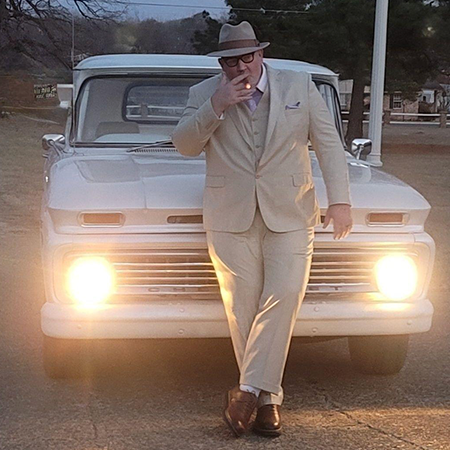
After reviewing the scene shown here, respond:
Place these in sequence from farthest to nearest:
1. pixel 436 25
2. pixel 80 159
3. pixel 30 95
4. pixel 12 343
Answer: pixel 30 95 → pixel 436 25 → pixel 12 343 → pixel 80 159

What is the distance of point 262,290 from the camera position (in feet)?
13.7

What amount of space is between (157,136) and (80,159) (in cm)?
80

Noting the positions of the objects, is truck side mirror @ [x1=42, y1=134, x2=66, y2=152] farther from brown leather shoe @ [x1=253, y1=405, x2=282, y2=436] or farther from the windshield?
brown leather shoe @ [x1=253, y1=405, x2=282, y2=436]

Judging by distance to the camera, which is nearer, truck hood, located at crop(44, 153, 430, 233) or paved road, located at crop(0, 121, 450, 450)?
paved road, located at crop(0, 121, 450, 450)

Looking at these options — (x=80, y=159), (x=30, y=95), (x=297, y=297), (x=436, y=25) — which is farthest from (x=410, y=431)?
(x=30, y=95)

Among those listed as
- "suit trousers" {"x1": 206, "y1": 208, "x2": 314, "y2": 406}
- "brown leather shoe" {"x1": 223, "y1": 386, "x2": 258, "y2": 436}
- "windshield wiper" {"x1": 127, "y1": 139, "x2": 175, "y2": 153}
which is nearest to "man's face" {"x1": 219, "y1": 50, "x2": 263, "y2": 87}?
"suit trousers" {"x1": 206, "y1": 208, "x2": 314, "y2": 406}

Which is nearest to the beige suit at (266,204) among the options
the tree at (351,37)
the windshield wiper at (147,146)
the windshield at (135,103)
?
the windshield wiper at (147,146)

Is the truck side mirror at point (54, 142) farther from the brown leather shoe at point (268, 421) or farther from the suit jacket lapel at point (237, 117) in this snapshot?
the brown leather shoe at point (268, 421)

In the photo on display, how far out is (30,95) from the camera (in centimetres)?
4162

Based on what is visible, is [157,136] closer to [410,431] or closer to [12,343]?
[12,343]

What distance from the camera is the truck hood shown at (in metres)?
4.26

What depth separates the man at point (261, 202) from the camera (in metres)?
4.05

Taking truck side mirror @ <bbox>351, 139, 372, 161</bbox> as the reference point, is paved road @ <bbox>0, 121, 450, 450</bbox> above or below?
below

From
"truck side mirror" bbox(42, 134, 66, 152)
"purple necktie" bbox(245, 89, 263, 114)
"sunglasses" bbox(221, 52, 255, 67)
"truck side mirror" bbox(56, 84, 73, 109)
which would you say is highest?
"sunglasses" bbox(221, 52, 255, 67)
